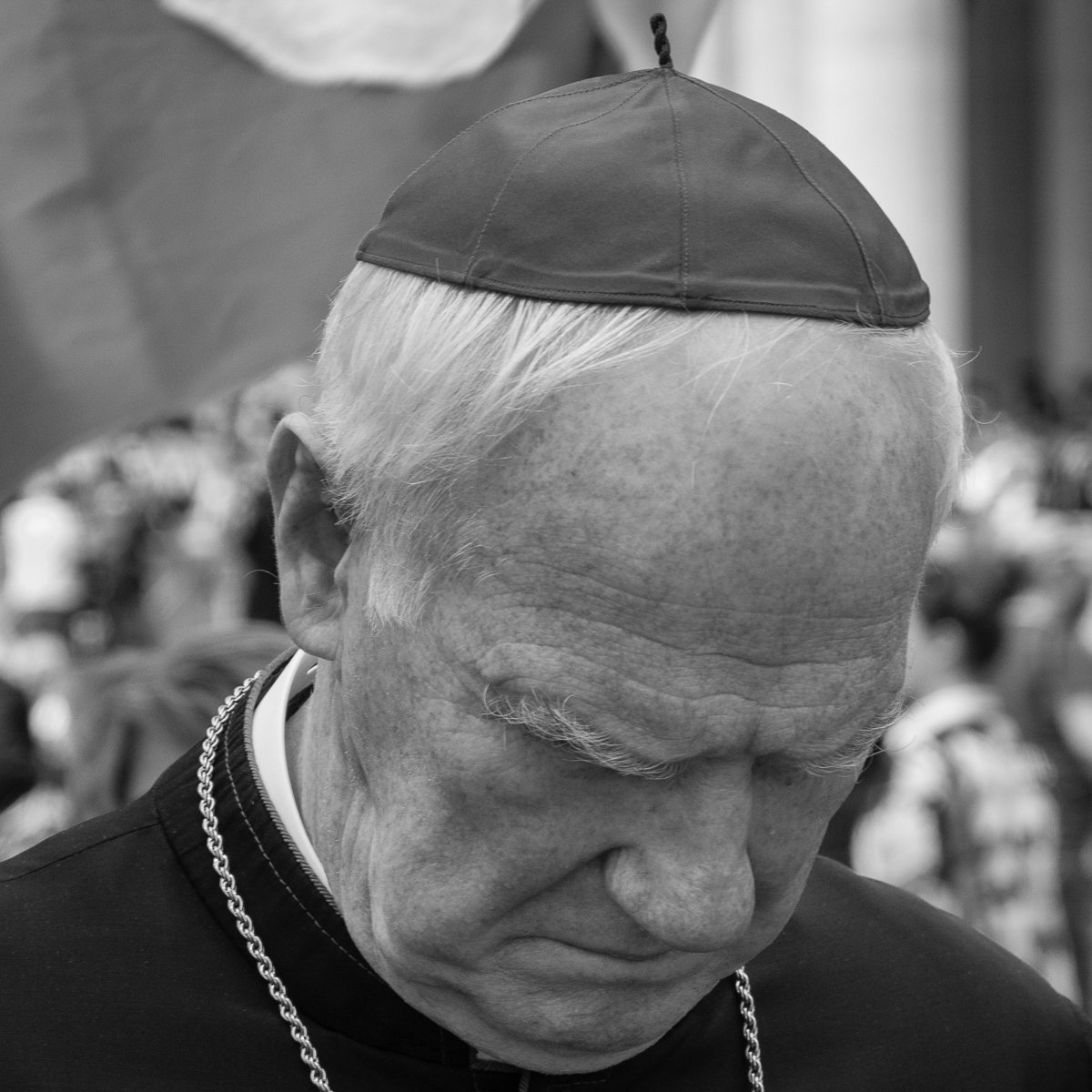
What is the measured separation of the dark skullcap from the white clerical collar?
46cm

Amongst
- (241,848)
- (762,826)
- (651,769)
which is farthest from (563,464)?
(241,848)

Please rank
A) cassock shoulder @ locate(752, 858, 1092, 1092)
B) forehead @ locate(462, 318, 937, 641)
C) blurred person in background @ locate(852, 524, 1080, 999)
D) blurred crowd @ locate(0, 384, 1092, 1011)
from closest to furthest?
forehead @ locate(462, 318, 937, 641) → cassock shoulder @ locate(752, 858, 1092, 1092) → blurred crowd @ locate(0, 384, 1092, 1011) → blurred person in background @ locate(852, 524, 1080, 999)

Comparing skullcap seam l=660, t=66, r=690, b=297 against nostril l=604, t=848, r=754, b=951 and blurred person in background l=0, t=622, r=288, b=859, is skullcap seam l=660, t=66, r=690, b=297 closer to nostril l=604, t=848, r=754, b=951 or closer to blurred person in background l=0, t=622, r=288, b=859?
nostril l=604, t=848, r=754, b=951

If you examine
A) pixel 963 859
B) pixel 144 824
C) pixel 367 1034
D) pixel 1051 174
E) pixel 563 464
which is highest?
pixel 563 464

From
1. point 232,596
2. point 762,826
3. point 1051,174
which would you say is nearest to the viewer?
point 762,826

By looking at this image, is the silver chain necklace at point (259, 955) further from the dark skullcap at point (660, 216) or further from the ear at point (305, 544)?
the dark skullcap at point (660, 216)

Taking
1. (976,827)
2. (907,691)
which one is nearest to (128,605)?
(976,827)

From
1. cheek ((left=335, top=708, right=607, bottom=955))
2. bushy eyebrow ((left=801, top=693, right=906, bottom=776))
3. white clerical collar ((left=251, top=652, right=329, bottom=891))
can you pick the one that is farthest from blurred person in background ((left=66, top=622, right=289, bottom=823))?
bushy eyebrow ((left=801, top=693, right=906, bottom=776))

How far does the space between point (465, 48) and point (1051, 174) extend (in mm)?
27172

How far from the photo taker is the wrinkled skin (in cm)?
132

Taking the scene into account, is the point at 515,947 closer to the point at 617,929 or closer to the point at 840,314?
the point at 617,929

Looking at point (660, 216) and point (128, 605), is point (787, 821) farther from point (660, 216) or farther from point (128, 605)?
point (128, 605)

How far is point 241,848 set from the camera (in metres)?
1.64

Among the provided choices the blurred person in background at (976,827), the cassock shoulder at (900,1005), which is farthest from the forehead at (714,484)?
the blurred person in background at (976,827)
